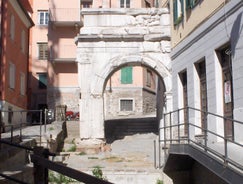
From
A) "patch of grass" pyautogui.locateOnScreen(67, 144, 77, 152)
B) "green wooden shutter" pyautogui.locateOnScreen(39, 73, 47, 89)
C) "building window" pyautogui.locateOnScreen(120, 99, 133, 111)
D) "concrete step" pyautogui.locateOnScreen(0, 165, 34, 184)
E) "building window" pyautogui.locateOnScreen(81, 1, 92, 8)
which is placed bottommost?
"patch of grass" pyautogui.locateOnScreen(67, 144, 77, 152)

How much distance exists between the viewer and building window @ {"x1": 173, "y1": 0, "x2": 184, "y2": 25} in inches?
649

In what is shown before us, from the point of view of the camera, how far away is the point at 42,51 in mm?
38781

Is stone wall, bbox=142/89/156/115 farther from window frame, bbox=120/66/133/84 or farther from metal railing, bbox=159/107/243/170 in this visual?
metal railing, bbox=159/107/243/170

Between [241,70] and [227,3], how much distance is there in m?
2.05

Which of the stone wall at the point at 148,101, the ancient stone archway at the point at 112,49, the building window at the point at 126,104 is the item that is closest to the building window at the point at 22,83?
the ancient stone archway at the point at 112,49

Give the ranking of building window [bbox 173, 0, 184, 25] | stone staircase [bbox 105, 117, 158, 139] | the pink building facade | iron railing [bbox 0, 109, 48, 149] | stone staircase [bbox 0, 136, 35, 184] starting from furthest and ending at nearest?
stone staircase [bbox 105, 117, 158, 139] < the pink building facade < building window [bbox 173, 0, 184, 25] < iron railing [bbox 0, 109, 48, 149] < stone staircase [bbox 0, 136, 35, 184]

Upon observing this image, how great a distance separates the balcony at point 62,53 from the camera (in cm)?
3619

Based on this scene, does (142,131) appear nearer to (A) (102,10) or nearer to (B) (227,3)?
(A) (102,10)

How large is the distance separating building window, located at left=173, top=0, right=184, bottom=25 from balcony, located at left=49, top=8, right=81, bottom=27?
19.9 m

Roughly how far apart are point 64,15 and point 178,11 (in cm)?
2119

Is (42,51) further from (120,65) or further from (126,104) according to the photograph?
(120,65)

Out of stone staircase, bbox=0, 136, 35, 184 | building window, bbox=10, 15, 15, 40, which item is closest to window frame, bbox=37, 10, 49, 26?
building window, bbox=10, 15, 15, 40

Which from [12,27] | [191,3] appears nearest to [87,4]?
[12,27]

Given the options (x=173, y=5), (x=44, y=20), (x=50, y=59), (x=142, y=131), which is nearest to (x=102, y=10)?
(x=173, y=5)
